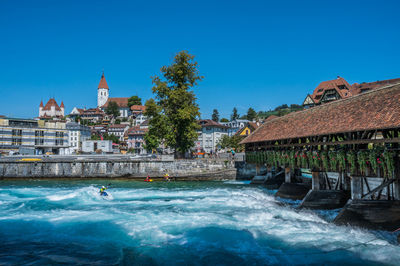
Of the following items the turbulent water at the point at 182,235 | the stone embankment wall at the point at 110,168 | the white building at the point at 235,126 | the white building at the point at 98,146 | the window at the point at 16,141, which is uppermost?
the white building at the point at 235,126

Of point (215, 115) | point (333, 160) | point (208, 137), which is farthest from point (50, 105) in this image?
point (333, 160)

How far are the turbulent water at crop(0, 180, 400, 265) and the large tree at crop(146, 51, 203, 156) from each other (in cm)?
1555

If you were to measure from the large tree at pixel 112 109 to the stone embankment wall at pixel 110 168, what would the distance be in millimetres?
104738

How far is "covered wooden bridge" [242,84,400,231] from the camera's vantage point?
11516 millimetres

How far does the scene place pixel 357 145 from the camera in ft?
47.4

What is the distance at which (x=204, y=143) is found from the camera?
7131 cm

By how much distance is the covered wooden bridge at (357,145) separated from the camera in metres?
11.5

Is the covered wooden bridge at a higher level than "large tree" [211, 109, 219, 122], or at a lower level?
lower

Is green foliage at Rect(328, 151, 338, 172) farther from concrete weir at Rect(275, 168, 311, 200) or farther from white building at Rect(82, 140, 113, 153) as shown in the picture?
white building at Rect(82, 140, 113, 153)

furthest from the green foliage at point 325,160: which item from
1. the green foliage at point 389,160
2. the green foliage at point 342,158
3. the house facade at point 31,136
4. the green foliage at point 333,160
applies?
the house facade at point 31,136

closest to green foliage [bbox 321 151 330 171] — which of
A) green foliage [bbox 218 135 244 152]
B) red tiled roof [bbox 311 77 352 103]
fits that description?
green foliage [bbox 218 135 244 152]

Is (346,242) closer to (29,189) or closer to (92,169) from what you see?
(29,189)

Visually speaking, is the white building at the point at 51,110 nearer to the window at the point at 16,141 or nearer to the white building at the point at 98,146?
the window at the point at 16,141

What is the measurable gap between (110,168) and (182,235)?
22.8 metres
